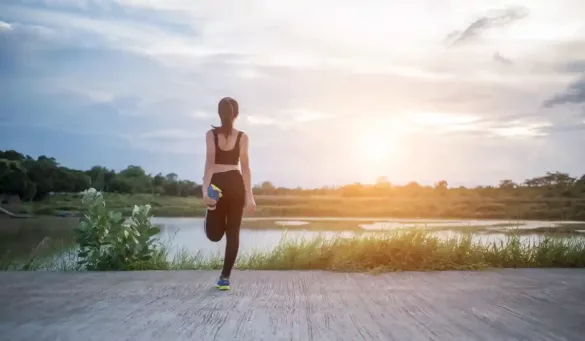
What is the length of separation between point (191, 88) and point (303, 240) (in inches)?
120

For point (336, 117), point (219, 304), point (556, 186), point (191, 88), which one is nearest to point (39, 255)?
point (191, 88)

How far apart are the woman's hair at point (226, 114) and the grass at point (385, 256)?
1.90 metres

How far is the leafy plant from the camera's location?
605cm

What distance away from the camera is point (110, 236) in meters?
6.05

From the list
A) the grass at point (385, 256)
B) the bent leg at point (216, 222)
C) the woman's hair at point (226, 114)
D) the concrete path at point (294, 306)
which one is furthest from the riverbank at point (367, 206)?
the woman's hair at point (226, 114)

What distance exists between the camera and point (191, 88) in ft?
26.5

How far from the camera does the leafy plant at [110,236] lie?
6051mm

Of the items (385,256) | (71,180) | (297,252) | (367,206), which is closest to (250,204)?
(297,252)

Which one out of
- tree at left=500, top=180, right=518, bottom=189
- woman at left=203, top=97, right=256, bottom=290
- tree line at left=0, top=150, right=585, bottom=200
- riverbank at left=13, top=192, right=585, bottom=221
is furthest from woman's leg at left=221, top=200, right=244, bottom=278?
tree at left=500, top=180, right=518, bottom=189

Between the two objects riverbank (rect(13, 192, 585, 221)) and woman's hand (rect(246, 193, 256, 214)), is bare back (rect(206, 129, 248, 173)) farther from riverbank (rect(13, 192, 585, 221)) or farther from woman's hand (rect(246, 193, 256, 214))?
→ riverbank (rect(13, 192, 585, 221))

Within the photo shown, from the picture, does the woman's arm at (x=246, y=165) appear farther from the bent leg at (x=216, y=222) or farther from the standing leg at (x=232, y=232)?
the bent leg at (x=216, y=222)

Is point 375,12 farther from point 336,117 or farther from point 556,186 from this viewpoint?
point 556,186

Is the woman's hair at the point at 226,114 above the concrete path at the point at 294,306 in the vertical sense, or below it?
above

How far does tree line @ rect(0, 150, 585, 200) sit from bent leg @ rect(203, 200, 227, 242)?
4.77m
